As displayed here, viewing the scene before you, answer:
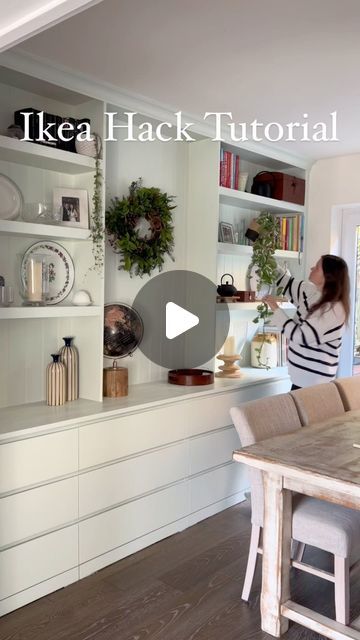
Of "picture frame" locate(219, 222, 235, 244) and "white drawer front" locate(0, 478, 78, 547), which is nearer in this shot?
"white drawer front" locate(0, 478, 78, 547)

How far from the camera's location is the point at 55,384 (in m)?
2.70

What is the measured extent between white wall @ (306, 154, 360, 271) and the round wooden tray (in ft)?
4.55

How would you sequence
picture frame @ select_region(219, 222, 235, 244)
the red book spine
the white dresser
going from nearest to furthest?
1. the white dresser
2. the red book spine
3. picture frame @ select_region(219, 222, 235, 244)

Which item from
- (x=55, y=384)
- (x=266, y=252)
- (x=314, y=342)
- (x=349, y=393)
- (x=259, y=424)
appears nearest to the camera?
(x=259, y=424)

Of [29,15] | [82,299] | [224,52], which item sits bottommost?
[82,299]

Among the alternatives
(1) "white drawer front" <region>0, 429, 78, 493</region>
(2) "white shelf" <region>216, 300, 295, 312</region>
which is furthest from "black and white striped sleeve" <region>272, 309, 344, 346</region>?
(1) "white drawer front" <region>0, 429, 78, 493</region>

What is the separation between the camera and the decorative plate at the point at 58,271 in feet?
9.19

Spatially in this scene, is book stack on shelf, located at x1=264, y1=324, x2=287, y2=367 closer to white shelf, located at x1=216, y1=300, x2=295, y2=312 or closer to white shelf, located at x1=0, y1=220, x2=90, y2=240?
white shelf, located at x1=216, y1=300, x2=295, y2=312

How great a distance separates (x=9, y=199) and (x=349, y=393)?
6.57ft

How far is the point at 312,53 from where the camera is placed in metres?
2.26

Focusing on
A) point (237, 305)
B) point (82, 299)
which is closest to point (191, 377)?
point (237, 305)

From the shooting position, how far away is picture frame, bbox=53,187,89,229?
107 inches

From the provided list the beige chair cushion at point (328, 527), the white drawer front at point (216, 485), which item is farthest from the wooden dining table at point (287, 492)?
the white drawer front at point (216, 485)

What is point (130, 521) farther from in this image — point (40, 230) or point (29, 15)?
point (29, 15)
